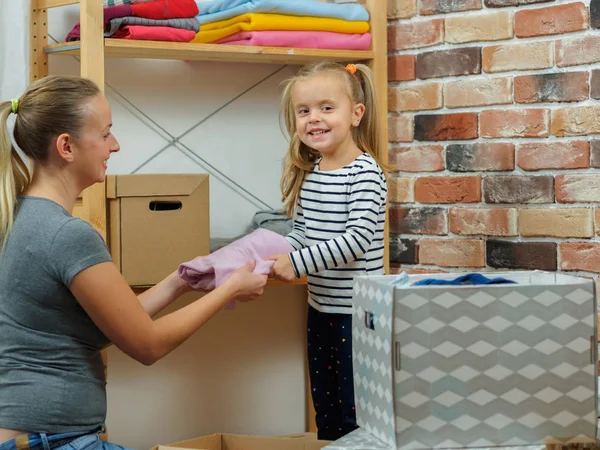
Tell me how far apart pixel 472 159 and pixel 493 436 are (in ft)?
3.65

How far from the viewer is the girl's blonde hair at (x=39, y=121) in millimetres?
1481

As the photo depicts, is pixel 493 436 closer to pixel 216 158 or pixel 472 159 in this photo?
pixel 472 159

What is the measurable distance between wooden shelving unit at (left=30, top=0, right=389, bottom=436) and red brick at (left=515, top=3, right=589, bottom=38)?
1.32 feet

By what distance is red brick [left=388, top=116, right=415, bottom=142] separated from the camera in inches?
93.7

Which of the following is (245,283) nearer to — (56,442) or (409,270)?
(56,442)

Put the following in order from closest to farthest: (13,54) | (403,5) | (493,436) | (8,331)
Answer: (493,436), (8,331), (13,54), (403,5)

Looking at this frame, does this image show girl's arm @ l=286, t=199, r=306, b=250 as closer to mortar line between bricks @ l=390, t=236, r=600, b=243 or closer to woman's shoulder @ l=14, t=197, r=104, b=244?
mortar line between bricks @ l=390, t=236, r=600, b=243

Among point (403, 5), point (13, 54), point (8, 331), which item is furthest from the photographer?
point (403, 5)

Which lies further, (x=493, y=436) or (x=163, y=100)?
(x=163, y=100)

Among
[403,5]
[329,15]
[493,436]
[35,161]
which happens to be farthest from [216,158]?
[493,436]

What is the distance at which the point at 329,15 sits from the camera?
233 centimetres

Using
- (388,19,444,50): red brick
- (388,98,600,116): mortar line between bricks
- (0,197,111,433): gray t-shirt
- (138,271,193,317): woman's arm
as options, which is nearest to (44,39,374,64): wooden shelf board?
(388,19,444,50): red brick

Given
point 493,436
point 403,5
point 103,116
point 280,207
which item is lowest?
point 493,436

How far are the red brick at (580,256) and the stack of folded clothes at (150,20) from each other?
43.2 inches
